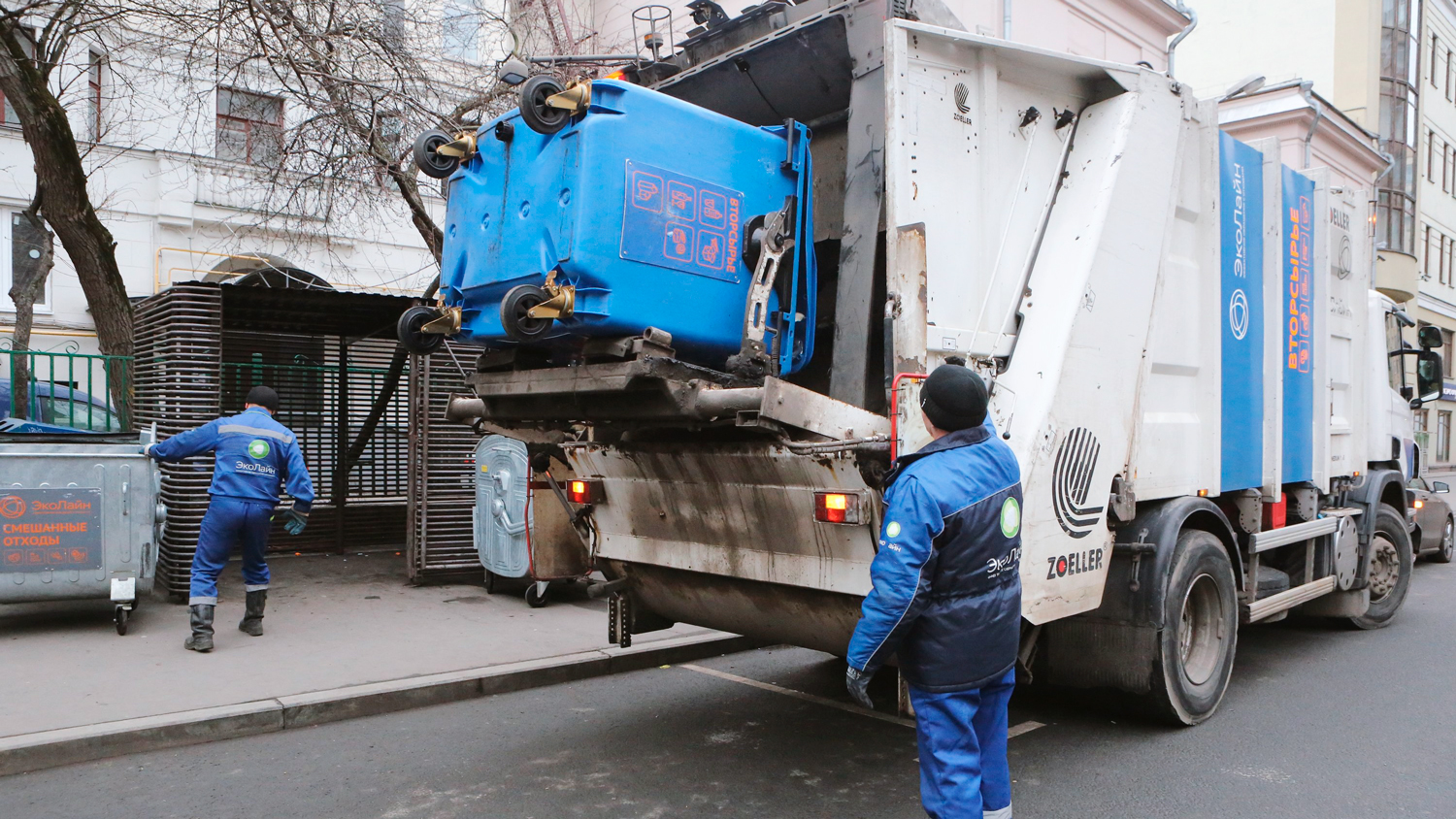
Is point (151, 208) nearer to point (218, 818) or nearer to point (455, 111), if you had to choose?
point (455, 111)

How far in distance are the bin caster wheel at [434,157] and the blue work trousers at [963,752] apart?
2650 mm

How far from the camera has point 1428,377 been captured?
27.2 feet

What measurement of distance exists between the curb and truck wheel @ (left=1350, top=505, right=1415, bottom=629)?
4.69 m

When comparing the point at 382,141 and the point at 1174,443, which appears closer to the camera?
the point at 1174,443

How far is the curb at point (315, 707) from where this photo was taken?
14.8 feet

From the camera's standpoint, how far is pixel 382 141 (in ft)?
31.0

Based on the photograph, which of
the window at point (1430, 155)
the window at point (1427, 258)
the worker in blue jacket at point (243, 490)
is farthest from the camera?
the window at point (1427, 258)

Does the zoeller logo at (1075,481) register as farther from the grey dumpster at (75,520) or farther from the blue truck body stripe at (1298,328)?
the grey dumpster at (75,520)

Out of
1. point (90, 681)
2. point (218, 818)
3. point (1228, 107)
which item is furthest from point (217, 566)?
point (1228, 107)

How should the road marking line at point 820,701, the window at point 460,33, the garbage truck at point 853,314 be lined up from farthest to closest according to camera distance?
the window at point 460,33
the road marking line at point 820,701
the garbage truck at point 853,314

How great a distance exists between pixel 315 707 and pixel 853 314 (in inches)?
132

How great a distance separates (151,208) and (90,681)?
15.4 m

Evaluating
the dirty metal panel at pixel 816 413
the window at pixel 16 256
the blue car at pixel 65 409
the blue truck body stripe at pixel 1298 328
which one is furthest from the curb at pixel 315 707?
the window at pixel 16 256

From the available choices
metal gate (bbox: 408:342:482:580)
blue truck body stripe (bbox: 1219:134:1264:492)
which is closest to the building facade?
blue truck body stripe (bbox: 1219:134:1264:492)
